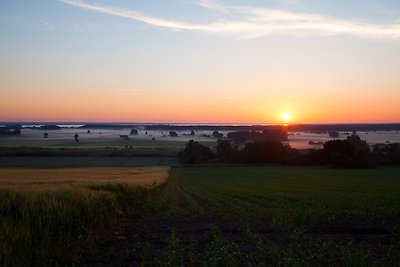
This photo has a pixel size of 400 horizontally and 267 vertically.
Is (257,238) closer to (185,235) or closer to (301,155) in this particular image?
(185,235)

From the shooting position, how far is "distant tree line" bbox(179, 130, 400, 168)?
8800 centimetres

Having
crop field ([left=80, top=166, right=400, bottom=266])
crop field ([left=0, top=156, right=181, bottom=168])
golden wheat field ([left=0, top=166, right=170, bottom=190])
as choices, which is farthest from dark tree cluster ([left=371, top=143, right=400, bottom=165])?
crop field ([left=80, top=166, right=400, bottom=266])

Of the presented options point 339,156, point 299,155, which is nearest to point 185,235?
point 339,156

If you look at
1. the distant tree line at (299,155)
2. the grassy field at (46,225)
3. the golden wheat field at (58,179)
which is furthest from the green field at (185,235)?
the distant tree line at (299,155)

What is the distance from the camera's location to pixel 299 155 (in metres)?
96.5

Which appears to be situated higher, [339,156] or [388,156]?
[339,156]

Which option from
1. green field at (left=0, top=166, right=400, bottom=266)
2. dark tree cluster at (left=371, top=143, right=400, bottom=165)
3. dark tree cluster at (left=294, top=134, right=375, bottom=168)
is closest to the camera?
green field at (left=0, top=166, right=400, bottom=266)

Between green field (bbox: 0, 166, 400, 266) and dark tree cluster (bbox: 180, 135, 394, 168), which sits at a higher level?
green field (bbox: 0, 166, 400, 266)

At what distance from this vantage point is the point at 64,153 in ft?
333

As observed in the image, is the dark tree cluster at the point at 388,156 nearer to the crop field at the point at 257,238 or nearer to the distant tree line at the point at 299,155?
the distant tree line at the point at 299,155

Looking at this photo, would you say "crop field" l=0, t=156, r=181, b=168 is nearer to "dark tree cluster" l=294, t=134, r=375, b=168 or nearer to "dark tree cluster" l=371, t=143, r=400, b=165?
"dark tree cluster" l=294, t=134, r=375, b=168

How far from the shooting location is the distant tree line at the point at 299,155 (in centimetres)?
8800

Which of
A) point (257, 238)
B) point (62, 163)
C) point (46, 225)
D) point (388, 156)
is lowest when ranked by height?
point (62, 163)

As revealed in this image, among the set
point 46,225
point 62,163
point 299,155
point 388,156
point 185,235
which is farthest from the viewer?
point 299,155
